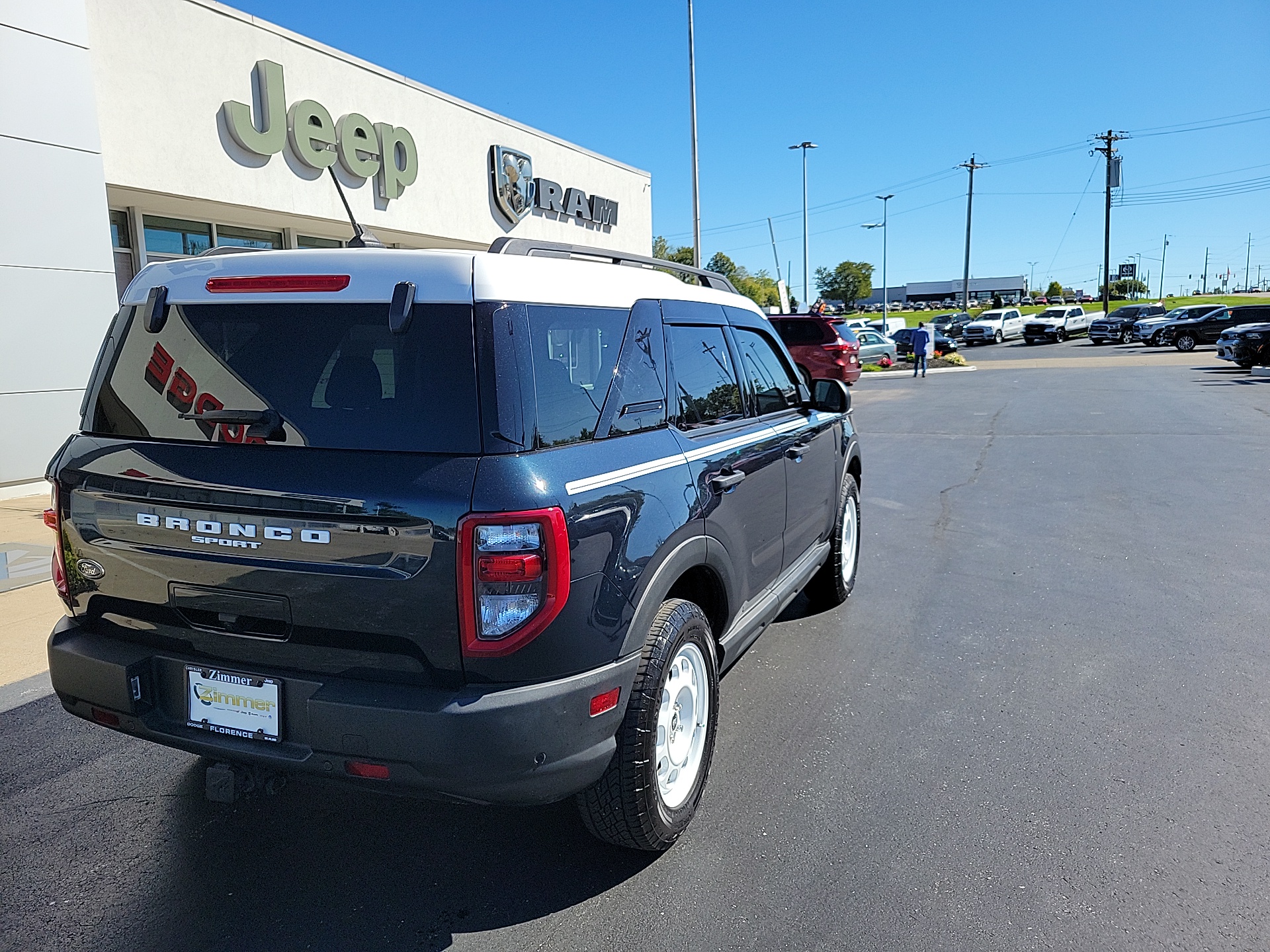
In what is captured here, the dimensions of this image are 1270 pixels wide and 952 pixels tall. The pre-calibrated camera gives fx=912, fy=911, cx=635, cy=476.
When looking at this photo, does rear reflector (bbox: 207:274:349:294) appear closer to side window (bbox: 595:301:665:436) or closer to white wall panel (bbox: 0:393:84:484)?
side window (bbox: 595:301:665:436)

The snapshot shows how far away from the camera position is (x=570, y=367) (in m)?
2.79

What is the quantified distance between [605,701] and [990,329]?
5096cm

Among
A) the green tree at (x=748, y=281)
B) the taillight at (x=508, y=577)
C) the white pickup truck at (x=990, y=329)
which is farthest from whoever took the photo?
the green tree at (x=748, y=281)

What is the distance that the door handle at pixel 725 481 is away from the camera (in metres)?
3.37

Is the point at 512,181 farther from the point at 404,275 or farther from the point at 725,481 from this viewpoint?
the point at 404,275

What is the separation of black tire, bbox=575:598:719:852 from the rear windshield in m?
0.90

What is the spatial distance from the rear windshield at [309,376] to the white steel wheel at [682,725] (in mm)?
1136

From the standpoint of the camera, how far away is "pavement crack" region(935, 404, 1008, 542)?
7.88m

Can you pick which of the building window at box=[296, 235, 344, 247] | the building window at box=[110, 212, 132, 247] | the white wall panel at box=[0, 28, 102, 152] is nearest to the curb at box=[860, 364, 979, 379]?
the building window at box=[296, 235, 344, 247]

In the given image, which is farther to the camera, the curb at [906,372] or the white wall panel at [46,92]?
the curb at [906,372]

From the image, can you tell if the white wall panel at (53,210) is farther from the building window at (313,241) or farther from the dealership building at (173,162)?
the building window at (313,241)

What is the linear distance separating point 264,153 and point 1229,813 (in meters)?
13.4

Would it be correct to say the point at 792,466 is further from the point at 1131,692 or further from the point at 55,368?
the point at 55,368

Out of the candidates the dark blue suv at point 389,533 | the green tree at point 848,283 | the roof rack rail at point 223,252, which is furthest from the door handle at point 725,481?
the green tree at point 848,283
